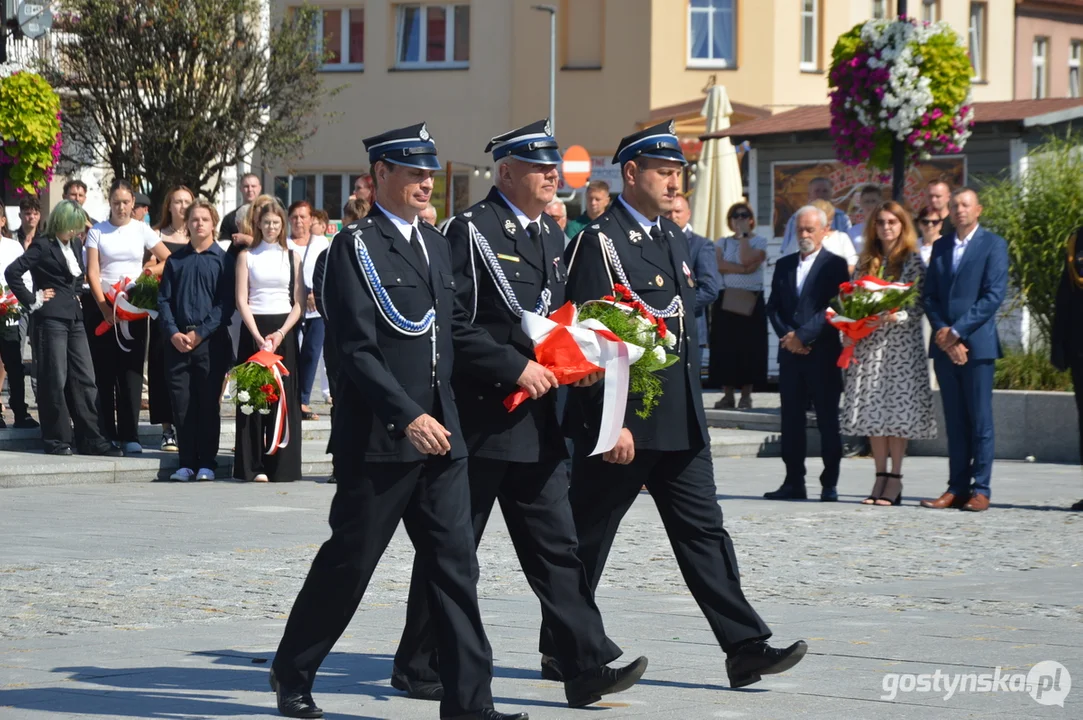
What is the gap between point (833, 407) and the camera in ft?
43.7

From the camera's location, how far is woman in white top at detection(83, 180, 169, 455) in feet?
49.5

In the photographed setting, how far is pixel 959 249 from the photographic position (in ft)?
42.0

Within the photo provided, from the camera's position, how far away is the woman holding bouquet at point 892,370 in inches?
516

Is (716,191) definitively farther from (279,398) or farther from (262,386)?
(262,386)

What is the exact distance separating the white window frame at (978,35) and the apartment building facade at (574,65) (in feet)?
0.16

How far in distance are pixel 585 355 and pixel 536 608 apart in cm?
212

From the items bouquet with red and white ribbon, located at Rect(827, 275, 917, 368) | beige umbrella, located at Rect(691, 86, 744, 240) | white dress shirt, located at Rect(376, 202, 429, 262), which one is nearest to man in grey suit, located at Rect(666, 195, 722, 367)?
bouquet with red and white ribbon, located at Rect(827, 275, 917, 368)

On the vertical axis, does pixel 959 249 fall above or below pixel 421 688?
above

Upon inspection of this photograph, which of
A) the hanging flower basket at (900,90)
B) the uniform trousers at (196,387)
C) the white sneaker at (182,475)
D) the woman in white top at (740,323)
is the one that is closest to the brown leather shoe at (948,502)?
the uniform trousers at (196,387)

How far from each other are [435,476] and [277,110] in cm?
2317

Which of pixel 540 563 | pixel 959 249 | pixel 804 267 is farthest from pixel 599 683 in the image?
pixel 804 267

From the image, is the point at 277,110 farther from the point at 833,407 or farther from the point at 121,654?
the point at 121,654

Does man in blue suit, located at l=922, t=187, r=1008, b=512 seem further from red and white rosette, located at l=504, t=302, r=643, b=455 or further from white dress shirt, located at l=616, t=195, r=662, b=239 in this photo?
red and white rosette, located at l=504, t=302, r=643, b=455

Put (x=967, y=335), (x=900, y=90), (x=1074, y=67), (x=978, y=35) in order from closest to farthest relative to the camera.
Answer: (x=967, y=335)
(x=900, y=90)
(x=978, y=35)
(x=1074, y=67)
